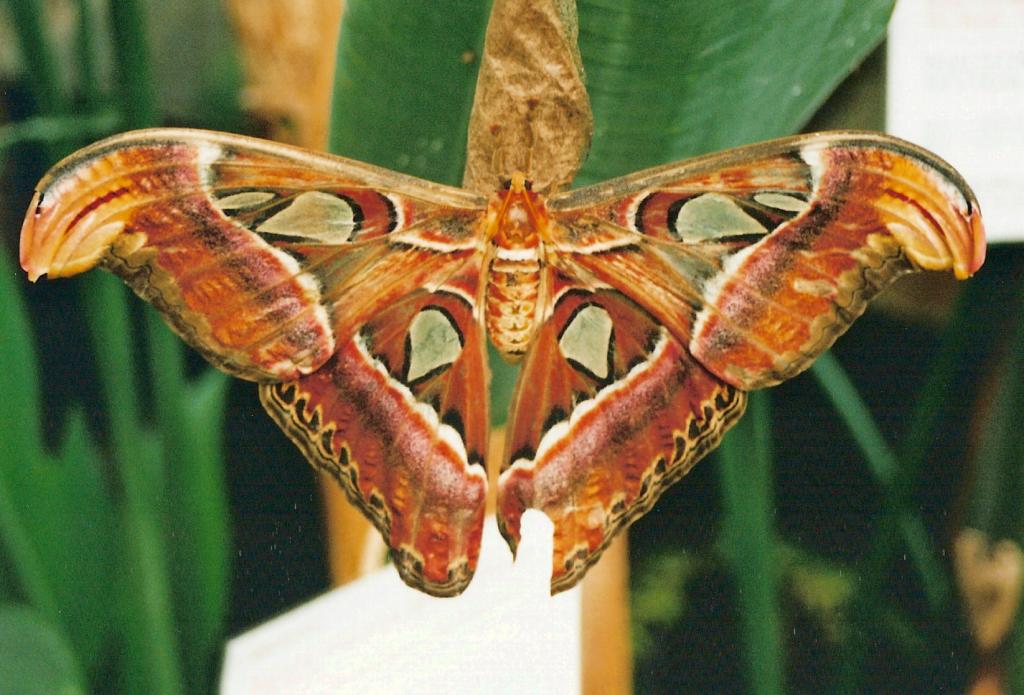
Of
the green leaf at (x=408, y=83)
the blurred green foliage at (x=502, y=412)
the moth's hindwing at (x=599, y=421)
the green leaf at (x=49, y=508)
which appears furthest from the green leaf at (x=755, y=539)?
the green leaf at (x=49, y=508)

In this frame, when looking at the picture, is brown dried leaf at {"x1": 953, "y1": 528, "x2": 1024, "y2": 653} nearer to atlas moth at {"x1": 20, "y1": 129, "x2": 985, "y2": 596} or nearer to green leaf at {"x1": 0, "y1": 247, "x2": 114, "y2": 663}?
atlas moth at {"x1": 20, "y1": 129, "x2": 985, "y2": 596}

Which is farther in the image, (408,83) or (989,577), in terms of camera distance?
(989,577)

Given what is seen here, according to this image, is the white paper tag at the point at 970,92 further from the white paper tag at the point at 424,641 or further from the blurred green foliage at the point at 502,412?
the white paper tag at the point at 424,641

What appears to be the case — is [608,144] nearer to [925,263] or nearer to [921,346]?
[925,263]

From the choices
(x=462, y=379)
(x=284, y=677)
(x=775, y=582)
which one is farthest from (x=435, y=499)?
(x=775, y=582)

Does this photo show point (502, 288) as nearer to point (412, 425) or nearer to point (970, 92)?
point (412, 425)

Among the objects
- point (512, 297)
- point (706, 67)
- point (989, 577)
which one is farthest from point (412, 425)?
point (989, 577)

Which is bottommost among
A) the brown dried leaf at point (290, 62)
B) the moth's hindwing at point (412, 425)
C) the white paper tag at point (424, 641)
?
the white paper tag at point (424, 641)
